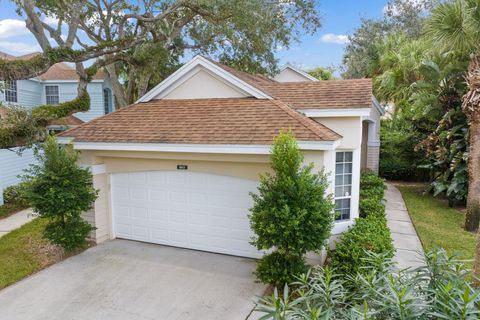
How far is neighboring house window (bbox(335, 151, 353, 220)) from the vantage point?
926 cm

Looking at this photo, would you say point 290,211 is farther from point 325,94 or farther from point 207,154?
point 325,94

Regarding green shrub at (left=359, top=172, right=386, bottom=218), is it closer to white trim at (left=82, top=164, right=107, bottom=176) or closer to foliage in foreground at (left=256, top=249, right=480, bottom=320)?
foliage in foreground at (left=256, top=249, right=480, bottom=320)

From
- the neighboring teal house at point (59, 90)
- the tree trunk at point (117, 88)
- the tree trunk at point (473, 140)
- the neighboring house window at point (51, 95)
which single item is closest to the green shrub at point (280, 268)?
the tree trunk at point (473, 140)

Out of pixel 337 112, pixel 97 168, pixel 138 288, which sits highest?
pixel 337 112

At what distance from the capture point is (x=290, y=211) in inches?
253

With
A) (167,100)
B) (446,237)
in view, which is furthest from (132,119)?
(446,237)

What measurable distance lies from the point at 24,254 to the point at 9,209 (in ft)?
18.3

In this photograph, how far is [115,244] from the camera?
9773 mm

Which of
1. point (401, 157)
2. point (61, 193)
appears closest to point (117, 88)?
point (61, 193)

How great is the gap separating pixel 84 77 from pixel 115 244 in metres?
6.24

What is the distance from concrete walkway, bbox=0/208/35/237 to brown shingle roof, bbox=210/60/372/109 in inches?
343

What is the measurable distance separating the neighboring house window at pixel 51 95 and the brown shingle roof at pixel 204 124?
43.4 feet

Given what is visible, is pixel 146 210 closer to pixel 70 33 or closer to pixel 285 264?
pixel 285 264

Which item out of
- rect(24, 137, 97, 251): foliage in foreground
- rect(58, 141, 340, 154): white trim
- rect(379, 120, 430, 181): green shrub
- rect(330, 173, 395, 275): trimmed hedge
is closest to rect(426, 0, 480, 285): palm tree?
rect(330, 173, 395, 275): trimmed hedge
